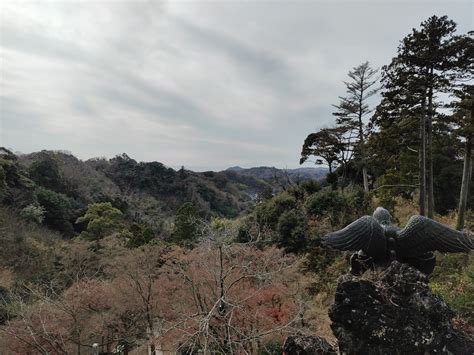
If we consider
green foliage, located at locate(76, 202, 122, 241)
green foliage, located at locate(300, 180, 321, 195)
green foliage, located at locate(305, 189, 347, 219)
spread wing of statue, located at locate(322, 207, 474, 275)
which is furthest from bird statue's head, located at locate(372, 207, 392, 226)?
green foliage, located at locate(76, 202, 122, 241)

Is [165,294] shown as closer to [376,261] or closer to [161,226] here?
[376,261]

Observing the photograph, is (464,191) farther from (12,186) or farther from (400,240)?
(12,186)

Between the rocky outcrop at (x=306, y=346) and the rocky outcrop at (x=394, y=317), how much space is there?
509mm

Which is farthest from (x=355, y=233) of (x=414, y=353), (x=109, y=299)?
(x=109, y=299)

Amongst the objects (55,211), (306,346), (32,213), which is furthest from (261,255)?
(55,211)

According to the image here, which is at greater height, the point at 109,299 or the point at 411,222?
the point at 411,222

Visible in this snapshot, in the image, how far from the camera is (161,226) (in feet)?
106

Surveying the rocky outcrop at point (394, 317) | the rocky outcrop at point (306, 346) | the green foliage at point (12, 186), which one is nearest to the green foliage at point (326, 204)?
the rocky outcrop at point (306, 346)

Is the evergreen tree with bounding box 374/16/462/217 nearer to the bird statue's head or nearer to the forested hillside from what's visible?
the forested hillside

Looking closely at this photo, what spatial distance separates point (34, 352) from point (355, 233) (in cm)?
984

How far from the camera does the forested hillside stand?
26.3ft

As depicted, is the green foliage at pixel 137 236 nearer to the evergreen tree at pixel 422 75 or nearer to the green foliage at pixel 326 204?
the green foliage at pixel 326 204

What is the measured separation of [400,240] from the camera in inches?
172

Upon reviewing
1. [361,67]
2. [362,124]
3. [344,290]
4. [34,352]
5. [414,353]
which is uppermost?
[361,67]
